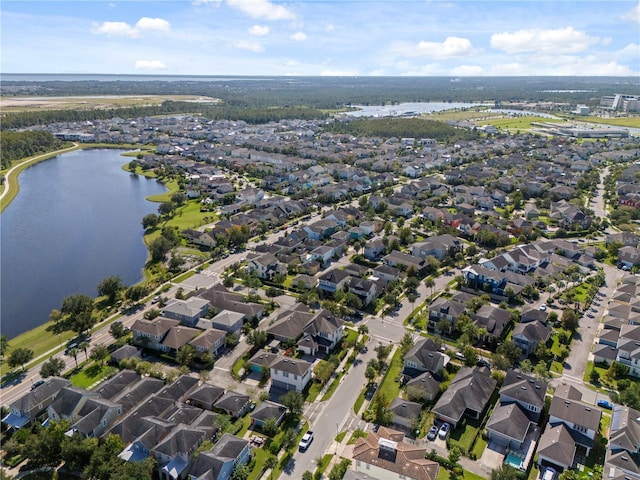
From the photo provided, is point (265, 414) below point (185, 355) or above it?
below

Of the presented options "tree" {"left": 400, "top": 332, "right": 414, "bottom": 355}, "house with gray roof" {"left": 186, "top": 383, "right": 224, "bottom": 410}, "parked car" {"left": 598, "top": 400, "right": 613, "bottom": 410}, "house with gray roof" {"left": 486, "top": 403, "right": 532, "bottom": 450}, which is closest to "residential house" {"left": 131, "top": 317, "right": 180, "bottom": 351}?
"house with gray roof" {"left": 186, "top": 383, "right": 224, "bottom": 410}

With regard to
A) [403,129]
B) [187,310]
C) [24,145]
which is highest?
[403,129]

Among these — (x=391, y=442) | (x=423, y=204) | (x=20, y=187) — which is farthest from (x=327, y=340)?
(x=20, y=187)

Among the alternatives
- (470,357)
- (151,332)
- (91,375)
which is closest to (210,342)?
(151,332)

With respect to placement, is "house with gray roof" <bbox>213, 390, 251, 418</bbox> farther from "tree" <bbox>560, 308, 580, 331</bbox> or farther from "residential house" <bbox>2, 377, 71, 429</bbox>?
"tree" <bbox>560, 308, 580, 331</bbox>

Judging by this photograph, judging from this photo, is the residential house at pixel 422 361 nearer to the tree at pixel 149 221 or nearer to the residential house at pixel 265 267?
the residential house at pixel 265 267

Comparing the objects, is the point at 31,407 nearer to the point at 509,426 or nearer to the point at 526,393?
the point at 509,426
